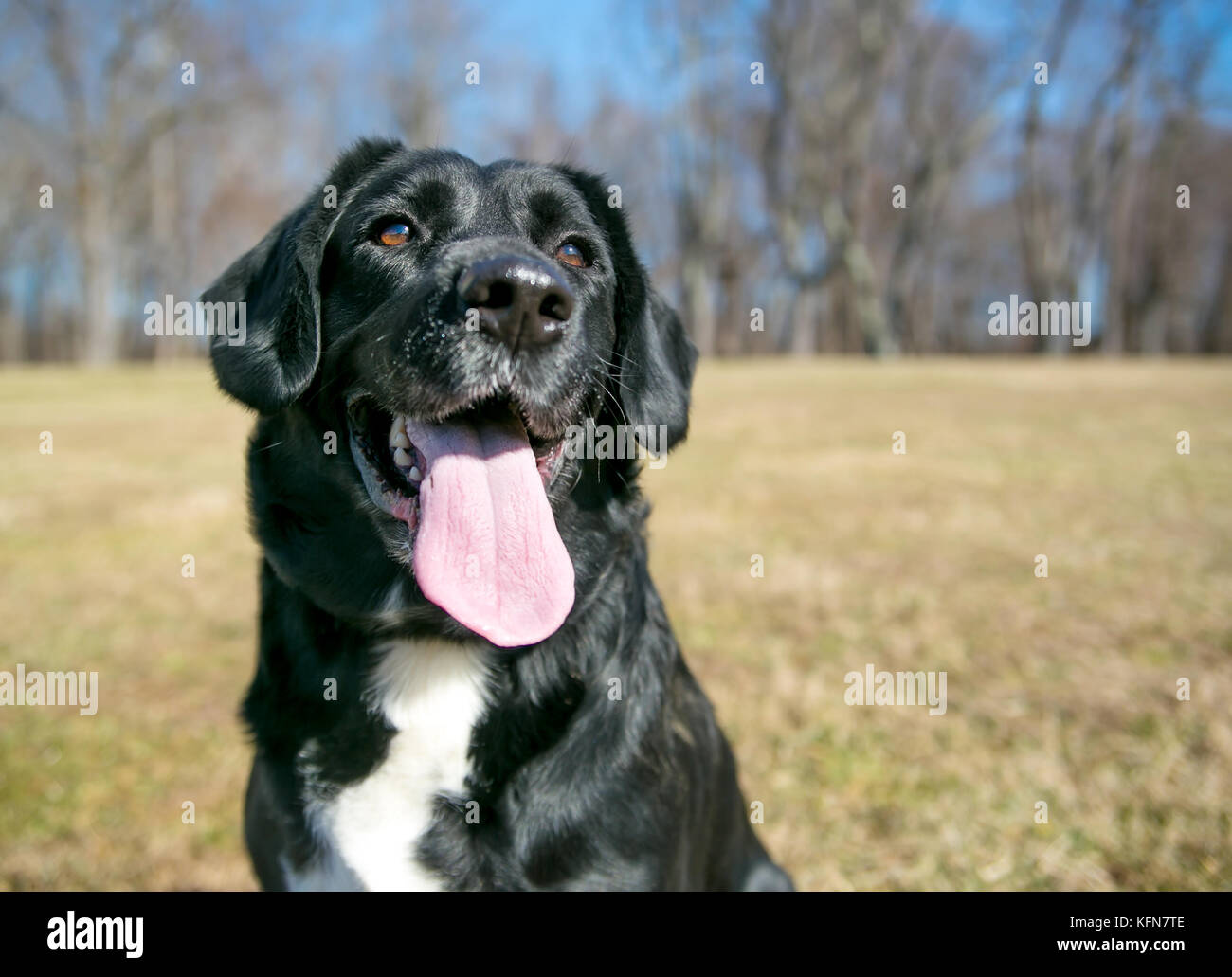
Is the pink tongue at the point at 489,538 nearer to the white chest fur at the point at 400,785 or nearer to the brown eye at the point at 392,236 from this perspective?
the white chest fur at the point at 400,785

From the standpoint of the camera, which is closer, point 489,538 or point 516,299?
point 516,299

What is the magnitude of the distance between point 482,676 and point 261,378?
2.76ft

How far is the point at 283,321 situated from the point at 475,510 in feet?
2.10

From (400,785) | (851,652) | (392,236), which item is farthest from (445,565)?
(851,652)

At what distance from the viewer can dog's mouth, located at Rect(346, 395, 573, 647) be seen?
1933 mm

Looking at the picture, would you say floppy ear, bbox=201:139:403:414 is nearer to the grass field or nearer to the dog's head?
the dog's head

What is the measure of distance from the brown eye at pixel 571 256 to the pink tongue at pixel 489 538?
499 millimetres

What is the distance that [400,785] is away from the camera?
199 cm

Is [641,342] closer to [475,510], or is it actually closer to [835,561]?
[475,510]

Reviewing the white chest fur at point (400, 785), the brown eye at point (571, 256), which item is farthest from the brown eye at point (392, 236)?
the white chest fur at point (400, 785)

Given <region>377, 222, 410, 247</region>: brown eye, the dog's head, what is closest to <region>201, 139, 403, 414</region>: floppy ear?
the dog's head

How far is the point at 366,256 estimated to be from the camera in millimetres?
2137
